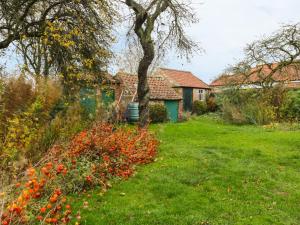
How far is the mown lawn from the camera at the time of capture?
6105 millimetres

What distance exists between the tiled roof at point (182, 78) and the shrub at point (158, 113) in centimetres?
1243

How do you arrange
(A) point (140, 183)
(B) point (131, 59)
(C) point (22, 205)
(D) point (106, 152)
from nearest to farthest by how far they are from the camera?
(C) point (22, 205) → (A) point (140, 183) → (D) point (106, 152) → (B) point (131, 59)

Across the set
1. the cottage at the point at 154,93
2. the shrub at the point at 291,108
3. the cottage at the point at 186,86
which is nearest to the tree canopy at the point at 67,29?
the cottage at the point at 154,93

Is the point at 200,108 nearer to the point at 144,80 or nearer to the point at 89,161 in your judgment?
the point at 144,80

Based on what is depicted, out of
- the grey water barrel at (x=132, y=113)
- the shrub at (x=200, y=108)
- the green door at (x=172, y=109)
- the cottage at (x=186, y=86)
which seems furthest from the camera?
the cottage at (x=186, y=86)

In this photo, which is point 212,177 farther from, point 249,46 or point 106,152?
point 249,46

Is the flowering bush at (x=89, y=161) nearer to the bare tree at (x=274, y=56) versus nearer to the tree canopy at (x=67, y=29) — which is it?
the tree canopy at (x=67, y=29)

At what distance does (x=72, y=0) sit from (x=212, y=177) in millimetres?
6816

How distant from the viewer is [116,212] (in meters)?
6.19

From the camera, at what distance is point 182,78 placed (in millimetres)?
39312

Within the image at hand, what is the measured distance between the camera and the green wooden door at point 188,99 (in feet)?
121

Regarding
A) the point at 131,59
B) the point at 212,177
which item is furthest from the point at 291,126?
the point at 131,59

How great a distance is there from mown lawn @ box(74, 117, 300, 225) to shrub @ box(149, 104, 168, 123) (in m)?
12.3

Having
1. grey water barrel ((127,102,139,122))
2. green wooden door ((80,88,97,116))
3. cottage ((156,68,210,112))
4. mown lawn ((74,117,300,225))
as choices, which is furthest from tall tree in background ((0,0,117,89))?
cottage ((156,68,210,112))
